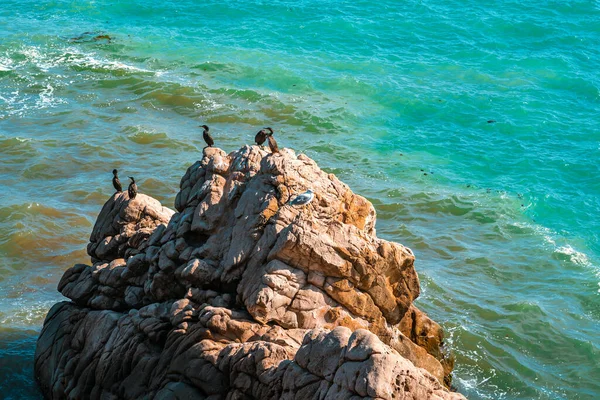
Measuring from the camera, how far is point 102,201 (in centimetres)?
3338

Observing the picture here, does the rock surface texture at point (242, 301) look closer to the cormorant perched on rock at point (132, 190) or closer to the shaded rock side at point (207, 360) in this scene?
the shaded rock side at point (207, 360)

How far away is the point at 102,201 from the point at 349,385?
21514 millimetres

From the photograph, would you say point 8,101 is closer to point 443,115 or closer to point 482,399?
point 443,115

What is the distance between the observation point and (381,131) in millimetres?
43062

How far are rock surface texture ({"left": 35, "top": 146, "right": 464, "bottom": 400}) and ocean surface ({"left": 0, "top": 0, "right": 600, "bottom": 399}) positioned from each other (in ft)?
10.2

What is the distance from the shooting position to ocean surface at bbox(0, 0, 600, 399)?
27.0 metres

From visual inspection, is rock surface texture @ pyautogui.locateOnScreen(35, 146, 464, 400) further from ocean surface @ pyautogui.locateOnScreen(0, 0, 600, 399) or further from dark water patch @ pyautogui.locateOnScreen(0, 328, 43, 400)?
ocean surface @ pyautogui.locateOnScreen(0, 0, 600, 399)

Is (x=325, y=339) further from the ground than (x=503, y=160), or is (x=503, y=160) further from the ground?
(x=325, y=339)

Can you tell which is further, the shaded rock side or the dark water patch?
the dark water patch

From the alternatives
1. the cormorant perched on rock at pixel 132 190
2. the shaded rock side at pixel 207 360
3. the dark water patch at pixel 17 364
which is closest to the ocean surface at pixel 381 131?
the dark water patch at pixel 17 364

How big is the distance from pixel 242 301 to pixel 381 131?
26.4 meters

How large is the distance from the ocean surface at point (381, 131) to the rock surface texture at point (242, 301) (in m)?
3.11

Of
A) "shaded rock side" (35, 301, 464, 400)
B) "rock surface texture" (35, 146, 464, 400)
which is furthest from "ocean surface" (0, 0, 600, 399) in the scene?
"rock surface texture" (35, 146, 464, 400)

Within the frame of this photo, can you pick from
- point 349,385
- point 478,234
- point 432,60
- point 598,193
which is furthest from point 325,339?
point 432,60
